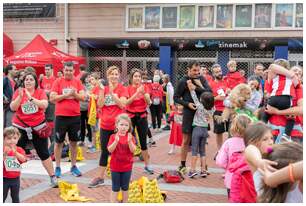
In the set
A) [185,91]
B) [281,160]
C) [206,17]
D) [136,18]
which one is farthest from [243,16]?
[281,160]

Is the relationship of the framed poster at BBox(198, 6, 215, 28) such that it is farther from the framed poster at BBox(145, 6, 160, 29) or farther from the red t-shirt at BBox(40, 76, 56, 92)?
the red t-shirt at BBox(40, 76, 56, 92)

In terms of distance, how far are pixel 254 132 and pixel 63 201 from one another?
10.3ft

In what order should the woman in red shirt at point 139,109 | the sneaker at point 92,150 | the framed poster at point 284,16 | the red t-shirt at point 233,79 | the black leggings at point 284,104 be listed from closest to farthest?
the black leggings at point 284,104 < the woman in red shirt at point 139,109 < the red t-shirt at point 233,79 < the sneaker at point 92,150 < the framed poster at point 284,16

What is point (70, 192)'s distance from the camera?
5.60 metres

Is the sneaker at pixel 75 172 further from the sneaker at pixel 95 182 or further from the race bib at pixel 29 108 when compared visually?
the race bib at pixel 29 108

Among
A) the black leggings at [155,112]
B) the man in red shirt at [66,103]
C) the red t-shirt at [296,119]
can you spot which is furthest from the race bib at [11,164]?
the black leggings at [155,112]

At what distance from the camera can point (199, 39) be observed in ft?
57.7

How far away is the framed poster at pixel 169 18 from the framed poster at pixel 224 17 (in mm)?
1772

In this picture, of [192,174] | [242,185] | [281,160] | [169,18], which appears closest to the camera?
[281,160]

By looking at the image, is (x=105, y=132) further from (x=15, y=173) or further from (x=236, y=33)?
(x=236, y=33)

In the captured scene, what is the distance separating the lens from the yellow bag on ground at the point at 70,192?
548 cm

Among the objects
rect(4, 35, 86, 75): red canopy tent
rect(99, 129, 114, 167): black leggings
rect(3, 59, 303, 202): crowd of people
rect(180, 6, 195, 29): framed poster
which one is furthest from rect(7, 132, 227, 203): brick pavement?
rect(180, 6, 195, 29): framed poster

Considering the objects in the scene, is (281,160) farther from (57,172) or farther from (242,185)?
(57,172)

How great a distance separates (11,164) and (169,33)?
46.9ft
